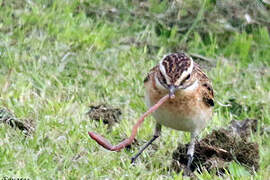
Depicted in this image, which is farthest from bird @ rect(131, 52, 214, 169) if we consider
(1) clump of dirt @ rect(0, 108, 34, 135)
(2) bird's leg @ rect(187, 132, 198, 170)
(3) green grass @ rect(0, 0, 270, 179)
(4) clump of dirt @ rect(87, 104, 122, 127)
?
(1) clump of dirt @ rect(0, 108, 34, 135)

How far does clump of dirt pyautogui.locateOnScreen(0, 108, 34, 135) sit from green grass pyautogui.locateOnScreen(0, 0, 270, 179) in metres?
0.08

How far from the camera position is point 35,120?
7.70 m

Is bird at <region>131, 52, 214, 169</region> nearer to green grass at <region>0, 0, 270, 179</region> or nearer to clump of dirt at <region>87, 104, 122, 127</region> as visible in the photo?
green grass at <region>0, 0, 270, 179</region>

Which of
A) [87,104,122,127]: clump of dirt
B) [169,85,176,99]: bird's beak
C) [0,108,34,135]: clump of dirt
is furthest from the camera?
[87,104,122,127]: clump of dirt

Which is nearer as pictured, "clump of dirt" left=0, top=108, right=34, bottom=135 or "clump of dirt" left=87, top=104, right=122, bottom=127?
"clump of dirt" left=0, top=108, right=34, bottom=135

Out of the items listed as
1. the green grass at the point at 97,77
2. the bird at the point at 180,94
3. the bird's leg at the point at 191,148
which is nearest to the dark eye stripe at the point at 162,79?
the bird at the point at 180,94

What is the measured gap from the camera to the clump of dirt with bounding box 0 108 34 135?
739cm

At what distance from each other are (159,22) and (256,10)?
5.64ft

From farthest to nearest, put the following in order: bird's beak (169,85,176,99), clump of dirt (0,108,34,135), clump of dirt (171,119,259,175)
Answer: clump of dirt (0,108,34,135), clump of dirt (171,119,259,175), bird's beak (169,85,176,99)

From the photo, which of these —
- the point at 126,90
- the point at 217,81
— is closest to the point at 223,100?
the point at 217,81

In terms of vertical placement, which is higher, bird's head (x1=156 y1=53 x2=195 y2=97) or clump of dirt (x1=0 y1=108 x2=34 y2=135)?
bird's head (x1=156 y1=53 x2=195 y2=97)

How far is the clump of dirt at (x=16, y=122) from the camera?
Result: 24.3 feet

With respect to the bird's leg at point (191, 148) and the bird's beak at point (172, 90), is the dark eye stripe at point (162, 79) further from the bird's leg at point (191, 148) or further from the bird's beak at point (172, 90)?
the bird's leg at point (191, 148)

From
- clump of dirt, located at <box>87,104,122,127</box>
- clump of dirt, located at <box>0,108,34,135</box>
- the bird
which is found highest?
the bird
